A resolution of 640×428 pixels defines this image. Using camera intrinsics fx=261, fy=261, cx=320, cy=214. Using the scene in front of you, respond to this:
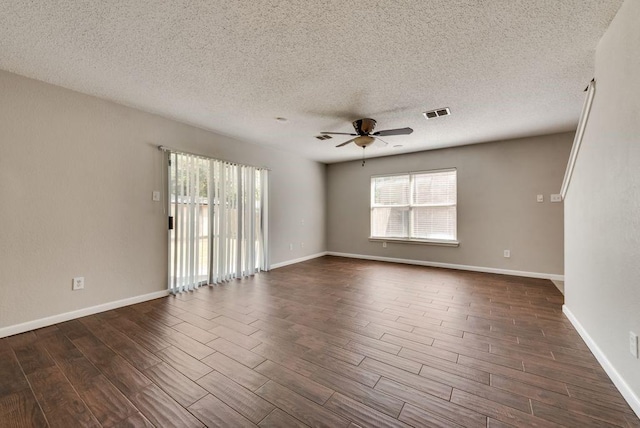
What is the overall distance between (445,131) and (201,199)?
4006 mm

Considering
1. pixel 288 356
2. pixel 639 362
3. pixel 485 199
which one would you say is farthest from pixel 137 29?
pixel 485 199

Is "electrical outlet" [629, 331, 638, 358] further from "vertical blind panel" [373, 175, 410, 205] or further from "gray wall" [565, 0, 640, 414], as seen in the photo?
"vertical blind panel" [373, 175, 410, 205]

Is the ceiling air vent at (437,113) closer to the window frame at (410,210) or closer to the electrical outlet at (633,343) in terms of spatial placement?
the window frame at (410,210)

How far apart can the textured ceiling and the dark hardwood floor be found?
245cm

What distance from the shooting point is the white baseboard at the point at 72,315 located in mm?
2441

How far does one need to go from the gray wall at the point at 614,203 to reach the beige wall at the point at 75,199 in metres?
4.47

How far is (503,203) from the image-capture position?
479cm

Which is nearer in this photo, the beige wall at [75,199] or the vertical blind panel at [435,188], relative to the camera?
the beige wall at [75,199]

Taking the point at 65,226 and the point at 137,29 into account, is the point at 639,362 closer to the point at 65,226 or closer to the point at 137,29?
the point at 137,29

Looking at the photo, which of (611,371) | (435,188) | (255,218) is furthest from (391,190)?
(611,371)

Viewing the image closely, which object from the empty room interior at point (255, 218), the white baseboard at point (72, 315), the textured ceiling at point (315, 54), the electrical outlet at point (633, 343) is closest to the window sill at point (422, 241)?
the empty room interior at point (255, 218)

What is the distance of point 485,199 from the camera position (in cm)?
495

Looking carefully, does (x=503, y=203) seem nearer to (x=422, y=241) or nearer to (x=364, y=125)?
(x=422, y=241)

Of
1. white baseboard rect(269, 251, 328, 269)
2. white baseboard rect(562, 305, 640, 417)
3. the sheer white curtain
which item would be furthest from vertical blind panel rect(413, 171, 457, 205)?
the sheer white curtain
